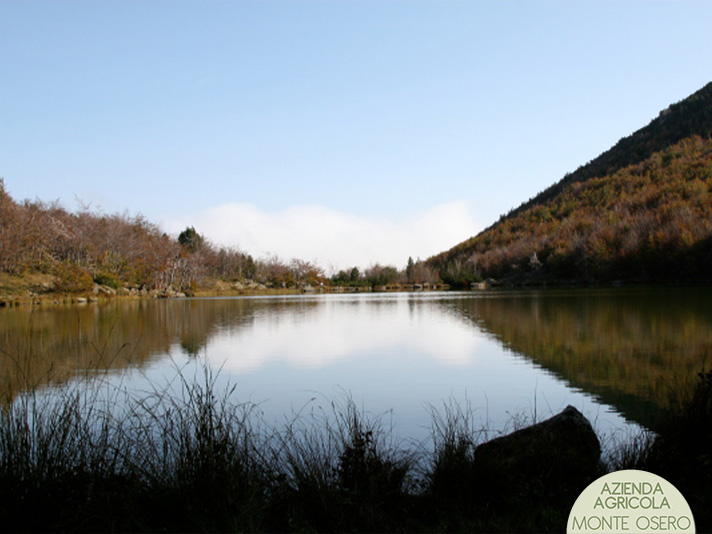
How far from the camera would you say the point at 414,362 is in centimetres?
1033

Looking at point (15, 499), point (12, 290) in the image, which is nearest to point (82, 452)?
point (15, 499)

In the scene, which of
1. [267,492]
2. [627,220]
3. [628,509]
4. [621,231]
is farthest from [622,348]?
[627,220]

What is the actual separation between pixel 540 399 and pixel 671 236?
4761 centimetres

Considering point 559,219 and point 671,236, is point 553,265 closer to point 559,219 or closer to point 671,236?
point 671,236

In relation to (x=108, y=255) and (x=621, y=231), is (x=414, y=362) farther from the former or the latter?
(x=621, y=231)

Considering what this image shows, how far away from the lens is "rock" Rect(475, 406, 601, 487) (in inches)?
147

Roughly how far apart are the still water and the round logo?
2.18 metres

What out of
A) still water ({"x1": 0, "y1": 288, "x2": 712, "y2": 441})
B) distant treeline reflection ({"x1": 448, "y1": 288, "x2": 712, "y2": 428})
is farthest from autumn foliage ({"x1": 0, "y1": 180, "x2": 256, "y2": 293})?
distant treeline reflection ({"x1": 448, "y1": 288, "x2": 712, "y2": 428})

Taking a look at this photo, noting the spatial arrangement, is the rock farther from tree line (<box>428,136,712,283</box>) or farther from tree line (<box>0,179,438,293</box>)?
tree line (<box>428,136,712,283</box>)

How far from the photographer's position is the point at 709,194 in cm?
5591

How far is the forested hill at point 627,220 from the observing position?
48.2 meters

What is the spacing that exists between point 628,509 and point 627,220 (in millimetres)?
63413

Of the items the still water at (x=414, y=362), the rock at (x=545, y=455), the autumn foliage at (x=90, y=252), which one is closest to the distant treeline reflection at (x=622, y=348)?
the still water at (x=414, y=362)

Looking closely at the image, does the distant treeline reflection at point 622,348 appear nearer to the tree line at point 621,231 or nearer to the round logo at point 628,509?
the round logo at point 628,509
